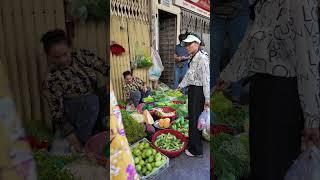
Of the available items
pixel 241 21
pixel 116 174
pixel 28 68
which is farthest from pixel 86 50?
pixel 116 174

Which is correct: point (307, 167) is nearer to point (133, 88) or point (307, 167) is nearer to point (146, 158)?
point (146, 158)

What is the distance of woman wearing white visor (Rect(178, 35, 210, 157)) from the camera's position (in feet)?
11.6

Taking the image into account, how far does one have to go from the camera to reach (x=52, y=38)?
1.25m

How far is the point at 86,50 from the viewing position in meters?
1.30

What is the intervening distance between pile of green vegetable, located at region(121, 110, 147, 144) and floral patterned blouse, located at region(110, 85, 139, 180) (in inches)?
45.5

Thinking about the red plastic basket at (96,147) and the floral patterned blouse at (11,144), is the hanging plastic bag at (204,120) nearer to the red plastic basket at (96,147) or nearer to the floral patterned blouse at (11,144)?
the red plastic basket at (96,147)

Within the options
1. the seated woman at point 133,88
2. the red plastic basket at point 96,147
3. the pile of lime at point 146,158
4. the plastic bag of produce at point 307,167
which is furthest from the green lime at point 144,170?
the red plastic basket at point 96,147

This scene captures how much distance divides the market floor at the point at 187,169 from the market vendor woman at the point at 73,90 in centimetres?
217

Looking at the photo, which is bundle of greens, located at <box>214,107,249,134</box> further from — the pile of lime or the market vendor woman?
the pile of lime

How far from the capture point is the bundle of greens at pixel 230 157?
1.65m

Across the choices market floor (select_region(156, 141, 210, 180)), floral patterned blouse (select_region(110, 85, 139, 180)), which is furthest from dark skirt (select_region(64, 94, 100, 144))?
market floor (select_region(156, 141, 210, 180))

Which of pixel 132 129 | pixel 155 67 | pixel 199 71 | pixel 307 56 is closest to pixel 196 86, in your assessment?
pixel 199 71

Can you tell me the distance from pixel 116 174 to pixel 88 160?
71 centimetres

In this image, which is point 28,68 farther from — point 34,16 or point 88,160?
point 88,160
